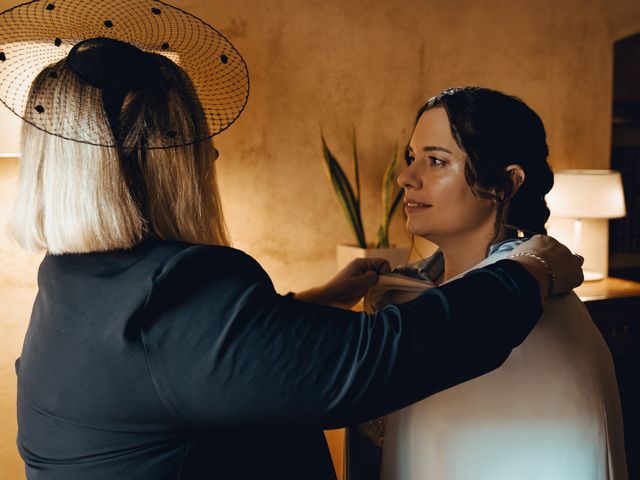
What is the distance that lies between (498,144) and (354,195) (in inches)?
58.2

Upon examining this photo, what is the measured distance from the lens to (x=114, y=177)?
0.87 meters

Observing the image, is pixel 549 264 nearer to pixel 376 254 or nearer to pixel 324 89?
pixel 376 254

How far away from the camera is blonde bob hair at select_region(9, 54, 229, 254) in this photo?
2.81 feet

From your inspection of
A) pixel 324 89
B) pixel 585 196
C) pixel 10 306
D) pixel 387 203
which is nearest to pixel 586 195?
pixel 585 196

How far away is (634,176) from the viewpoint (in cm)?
404

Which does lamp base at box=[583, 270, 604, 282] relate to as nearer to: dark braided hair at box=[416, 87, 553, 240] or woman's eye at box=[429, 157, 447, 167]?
dark braided hair at box=[416, 87, 553, 240]

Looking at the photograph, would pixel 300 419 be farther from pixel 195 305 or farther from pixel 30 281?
pixel 30 281

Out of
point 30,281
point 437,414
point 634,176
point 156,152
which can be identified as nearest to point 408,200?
point 437,414

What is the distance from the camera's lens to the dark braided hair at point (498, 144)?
4.59ft

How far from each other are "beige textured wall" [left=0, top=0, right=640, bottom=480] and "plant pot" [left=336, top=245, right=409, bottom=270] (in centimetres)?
21

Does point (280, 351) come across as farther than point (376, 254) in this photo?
No

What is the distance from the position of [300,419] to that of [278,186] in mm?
2133

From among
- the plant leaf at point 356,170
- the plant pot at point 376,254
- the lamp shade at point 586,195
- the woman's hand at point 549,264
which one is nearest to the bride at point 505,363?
the woman's hand at point 549,264

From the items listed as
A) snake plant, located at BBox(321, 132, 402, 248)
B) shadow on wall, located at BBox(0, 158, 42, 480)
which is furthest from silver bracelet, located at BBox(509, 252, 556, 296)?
shadow on wall, located at BBox(0, 158, 42, 480)
